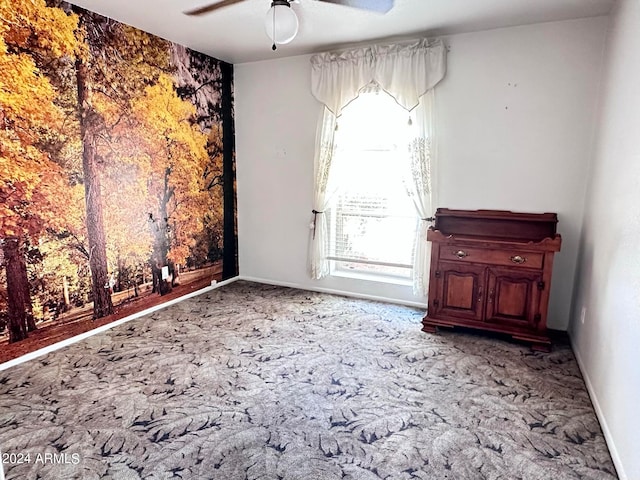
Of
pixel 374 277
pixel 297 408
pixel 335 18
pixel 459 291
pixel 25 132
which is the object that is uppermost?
pixel 335 18

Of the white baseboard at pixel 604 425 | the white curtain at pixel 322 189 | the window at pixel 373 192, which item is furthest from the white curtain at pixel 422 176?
the white baseboard at pixel 604 425

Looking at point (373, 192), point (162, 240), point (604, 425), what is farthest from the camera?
point (373, 192)

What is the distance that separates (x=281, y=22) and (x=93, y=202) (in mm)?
2130

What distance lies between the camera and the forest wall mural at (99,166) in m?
2.69

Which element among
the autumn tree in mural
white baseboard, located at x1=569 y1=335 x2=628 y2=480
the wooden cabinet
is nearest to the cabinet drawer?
the wooden cabinet

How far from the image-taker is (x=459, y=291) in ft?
10.7

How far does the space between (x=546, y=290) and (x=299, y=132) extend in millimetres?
2843

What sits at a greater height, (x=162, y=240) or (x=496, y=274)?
(x=162, y=240)

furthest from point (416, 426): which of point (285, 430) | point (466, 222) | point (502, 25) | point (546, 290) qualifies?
point (502, 25)

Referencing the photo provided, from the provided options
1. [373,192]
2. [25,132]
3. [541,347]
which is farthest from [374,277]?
[25,132]

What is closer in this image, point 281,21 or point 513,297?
point 281,21

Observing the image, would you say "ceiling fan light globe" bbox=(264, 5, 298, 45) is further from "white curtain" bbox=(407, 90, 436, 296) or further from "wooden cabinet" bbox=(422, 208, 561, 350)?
"wooden cabinet" bbox=(422, 208, 561, 350)

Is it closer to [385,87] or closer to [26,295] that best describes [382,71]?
[385,87]

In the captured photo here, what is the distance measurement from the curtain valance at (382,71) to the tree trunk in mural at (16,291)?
9.64 ft
